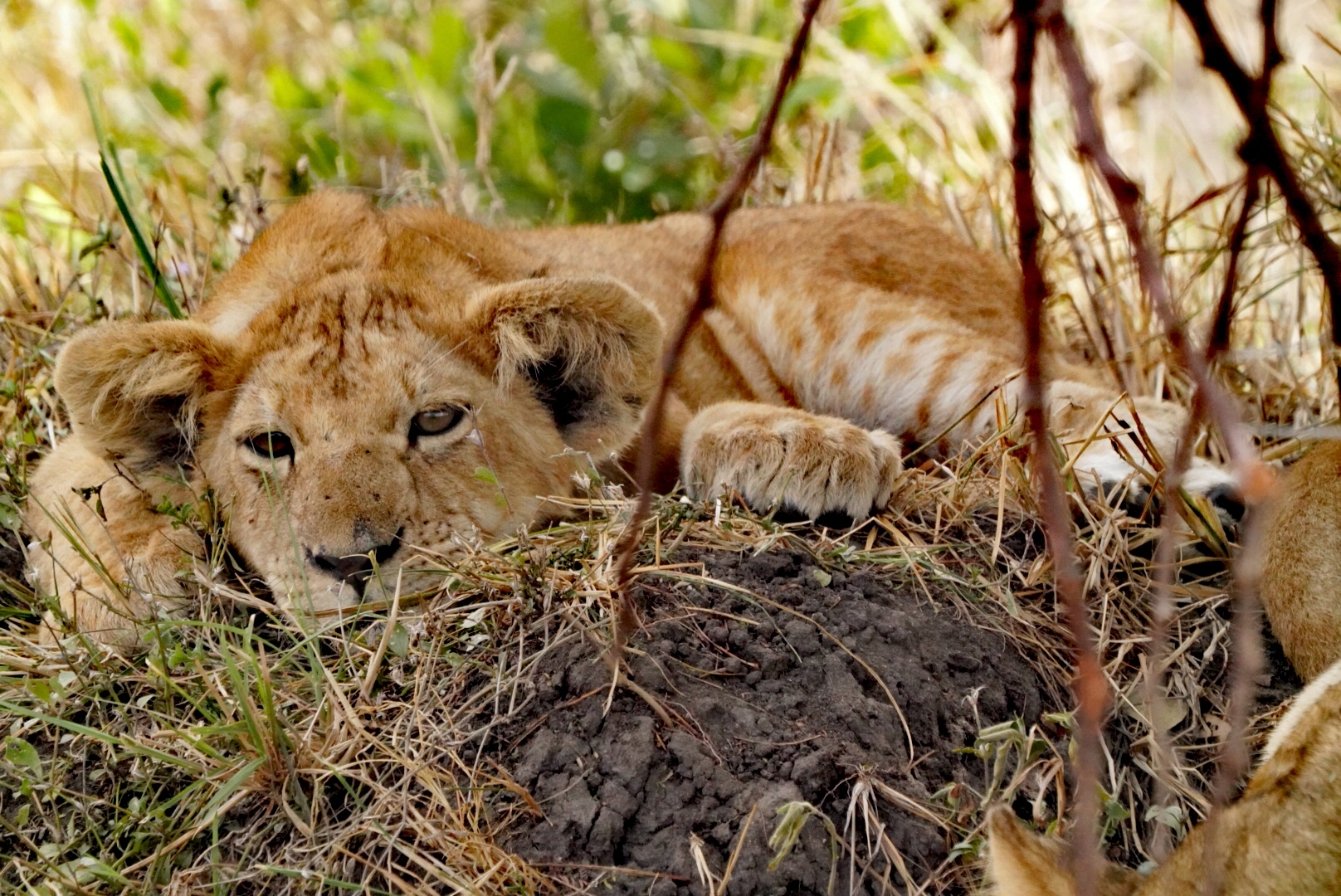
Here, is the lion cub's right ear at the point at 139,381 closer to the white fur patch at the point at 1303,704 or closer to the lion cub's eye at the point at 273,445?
the lion cub's eye at the point at 273,445

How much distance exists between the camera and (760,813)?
201 centimetres

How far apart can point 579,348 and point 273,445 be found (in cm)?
70

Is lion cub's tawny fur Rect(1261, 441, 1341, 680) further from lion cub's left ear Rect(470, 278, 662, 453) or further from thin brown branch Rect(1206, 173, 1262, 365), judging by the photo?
thin brown branch Rect(1206, 173, 1262, 365)

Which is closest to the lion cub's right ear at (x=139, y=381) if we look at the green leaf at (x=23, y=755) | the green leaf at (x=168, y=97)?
the green leaf at (x=23, y=755)

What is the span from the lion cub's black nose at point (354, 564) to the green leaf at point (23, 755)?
603 mm

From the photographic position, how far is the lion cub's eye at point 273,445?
9.08 feet

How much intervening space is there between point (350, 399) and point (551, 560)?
23.1 inches


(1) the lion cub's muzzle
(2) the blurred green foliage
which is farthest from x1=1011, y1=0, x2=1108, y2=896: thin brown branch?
(2) the blurred green foliage

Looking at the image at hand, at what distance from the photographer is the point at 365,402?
2721 mm

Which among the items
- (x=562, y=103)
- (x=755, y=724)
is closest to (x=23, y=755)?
(x=755, y=724)

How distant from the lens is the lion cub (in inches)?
57.4

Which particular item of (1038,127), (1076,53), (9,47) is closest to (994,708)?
(1076,53)

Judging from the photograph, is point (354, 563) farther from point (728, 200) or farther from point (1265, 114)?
point (1265, 114)

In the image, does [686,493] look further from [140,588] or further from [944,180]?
[944,180]
